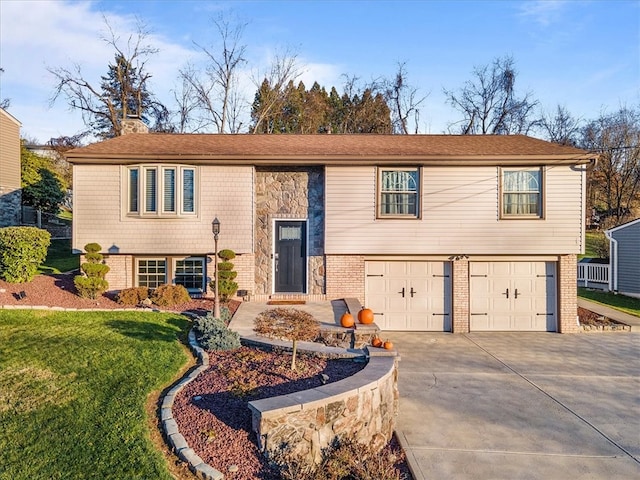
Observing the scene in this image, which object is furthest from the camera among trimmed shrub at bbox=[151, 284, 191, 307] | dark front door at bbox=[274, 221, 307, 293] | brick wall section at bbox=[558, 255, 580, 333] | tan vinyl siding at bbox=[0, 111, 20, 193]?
tan vinyl siding at bbox=[0, 111, 20, 193]

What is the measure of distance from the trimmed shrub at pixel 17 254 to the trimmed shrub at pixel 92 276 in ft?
4.31

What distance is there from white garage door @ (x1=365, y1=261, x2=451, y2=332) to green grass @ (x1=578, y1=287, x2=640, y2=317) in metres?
6.87

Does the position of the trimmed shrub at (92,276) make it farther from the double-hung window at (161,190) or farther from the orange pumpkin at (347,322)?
the orange pumpkin at (347,322)

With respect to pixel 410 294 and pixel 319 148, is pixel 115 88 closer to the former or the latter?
pixel 319 148

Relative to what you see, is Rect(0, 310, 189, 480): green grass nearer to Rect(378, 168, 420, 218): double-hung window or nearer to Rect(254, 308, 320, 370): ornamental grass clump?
Rect(254, 308, 320, 370): ornamental grass clump

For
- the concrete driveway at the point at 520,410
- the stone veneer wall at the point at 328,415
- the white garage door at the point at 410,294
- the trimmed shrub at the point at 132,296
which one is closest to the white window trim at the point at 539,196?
the white garage door at the point at 410,294

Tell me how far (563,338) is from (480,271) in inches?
99.7

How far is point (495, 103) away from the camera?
29312 mm

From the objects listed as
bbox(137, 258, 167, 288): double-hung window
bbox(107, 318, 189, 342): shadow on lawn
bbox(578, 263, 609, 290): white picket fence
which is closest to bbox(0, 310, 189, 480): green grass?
bbox(107, 318, 189, 342): shadow on lawn

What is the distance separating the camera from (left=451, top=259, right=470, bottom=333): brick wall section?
1026 cm

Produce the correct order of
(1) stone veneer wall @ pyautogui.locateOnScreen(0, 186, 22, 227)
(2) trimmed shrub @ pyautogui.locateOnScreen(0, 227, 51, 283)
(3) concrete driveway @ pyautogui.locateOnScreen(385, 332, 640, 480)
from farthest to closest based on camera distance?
(1) stone veneer wall @ pyautogui.locateOnScreen(0, 186, 22, 227)
(2) trimmed shrub @ pyautogui.locateOnScreen(0, 227, 51, 283)
(3) concrete driveway @ pyautogui.locateOnScreen(385, 332, 640, 480)

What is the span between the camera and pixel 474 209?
10172mm

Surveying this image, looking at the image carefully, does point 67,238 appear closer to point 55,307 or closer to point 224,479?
point 55,307

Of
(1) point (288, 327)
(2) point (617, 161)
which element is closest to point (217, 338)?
(1) point (288, 327)
